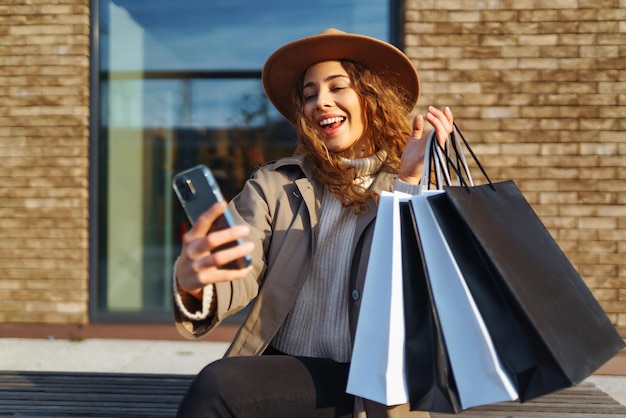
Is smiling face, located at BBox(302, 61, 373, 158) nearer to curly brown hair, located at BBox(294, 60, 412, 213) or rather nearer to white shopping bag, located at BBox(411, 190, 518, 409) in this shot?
curly brown hair, located at BBox(294, 60, 412, 213)

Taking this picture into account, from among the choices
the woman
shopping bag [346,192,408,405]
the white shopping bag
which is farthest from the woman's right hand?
the white shopping bag

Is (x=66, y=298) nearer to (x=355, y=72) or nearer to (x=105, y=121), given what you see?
(x=105, y=121)

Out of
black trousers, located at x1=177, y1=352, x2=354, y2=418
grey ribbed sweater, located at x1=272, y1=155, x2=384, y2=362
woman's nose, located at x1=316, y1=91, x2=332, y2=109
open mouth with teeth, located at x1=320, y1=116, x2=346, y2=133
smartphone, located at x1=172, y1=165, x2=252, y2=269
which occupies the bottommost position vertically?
black trousers, located at x1=177, y1=352, x2=354, y2=418

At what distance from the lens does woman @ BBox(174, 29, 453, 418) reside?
56.9 inches

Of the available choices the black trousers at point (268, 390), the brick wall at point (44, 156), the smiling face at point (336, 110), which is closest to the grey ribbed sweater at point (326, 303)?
the black trousers at point (268, 390)

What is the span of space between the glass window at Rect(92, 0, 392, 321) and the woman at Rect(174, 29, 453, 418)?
2.29 metres

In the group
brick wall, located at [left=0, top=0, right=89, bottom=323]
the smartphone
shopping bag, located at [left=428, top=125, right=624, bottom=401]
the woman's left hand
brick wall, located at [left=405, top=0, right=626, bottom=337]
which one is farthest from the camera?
brick wall, located at [left=0, top=0, right=89, bottom=323]

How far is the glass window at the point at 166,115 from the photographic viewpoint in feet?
14.7

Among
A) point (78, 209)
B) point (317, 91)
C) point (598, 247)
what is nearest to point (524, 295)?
point (317, 91)

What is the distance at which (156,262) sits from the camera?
187 inches

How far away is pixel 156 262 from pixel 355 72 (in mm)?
3224

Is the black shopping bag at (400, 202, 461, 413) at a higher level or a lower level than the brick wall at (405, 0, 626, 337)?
Result: lower

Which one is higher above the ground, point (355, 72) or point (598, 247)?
point (355, 72)

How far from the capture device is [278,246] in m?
1.81
